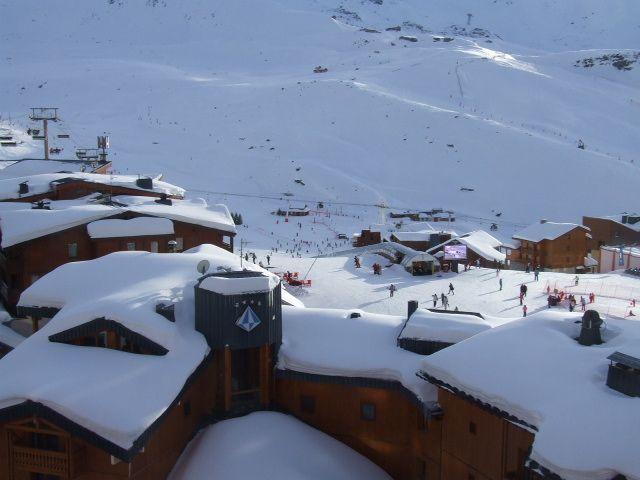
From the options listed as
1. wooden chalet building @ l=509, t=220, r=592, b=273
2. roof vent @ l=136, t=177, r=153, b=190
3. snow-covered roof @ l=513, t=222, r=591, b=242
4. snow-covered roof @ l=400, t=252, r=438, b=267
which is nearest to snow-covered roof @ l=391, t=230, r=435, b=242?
snow-covered roof @ l=400, t=252, r=438, b=267

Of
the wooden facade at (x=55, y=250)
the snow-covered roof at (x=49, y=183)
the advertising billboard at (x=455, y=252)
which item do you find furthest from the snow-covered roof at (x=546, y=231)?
the wooden facade at (x=55, y=250)

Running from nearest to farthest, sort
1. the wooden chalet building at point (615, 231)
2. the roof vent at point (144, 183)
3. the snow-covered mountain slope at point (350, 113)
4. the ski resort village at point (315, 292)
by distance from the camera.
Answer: the ski resort village at point (315, 292)
the roof vent at point (144, 183)
the wooden chalet building at point (615, 231)
the snow-covered mountain slope at point (350, 113)

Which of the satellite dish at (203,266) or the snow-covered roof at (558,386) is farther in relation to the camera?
the satellite dish at (203,266)

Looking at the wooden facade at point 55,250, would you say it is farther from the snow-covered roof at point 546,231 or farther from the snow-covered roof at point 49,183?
the snow-covered roof at point 546,231

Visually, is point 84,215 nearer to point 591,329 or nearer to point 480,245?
point 591,329

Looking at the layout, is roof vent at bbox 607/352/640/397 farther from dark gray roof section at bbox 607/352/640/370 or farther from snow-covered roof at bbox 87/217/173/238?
snow-covered roof at bbox 87/217/173/238

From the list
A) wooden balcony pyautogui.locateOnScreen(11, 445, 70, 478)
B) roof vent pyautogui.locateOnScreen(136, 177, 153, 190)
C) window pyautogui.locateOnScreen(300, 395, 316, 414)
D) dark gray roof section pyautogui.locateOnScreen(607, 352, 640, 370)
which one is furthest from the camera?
roof vent pyautogui.locateOnScreen(136, 177, 153, 190)

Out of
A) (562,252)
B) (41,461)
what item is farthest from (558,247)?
(41,461)
